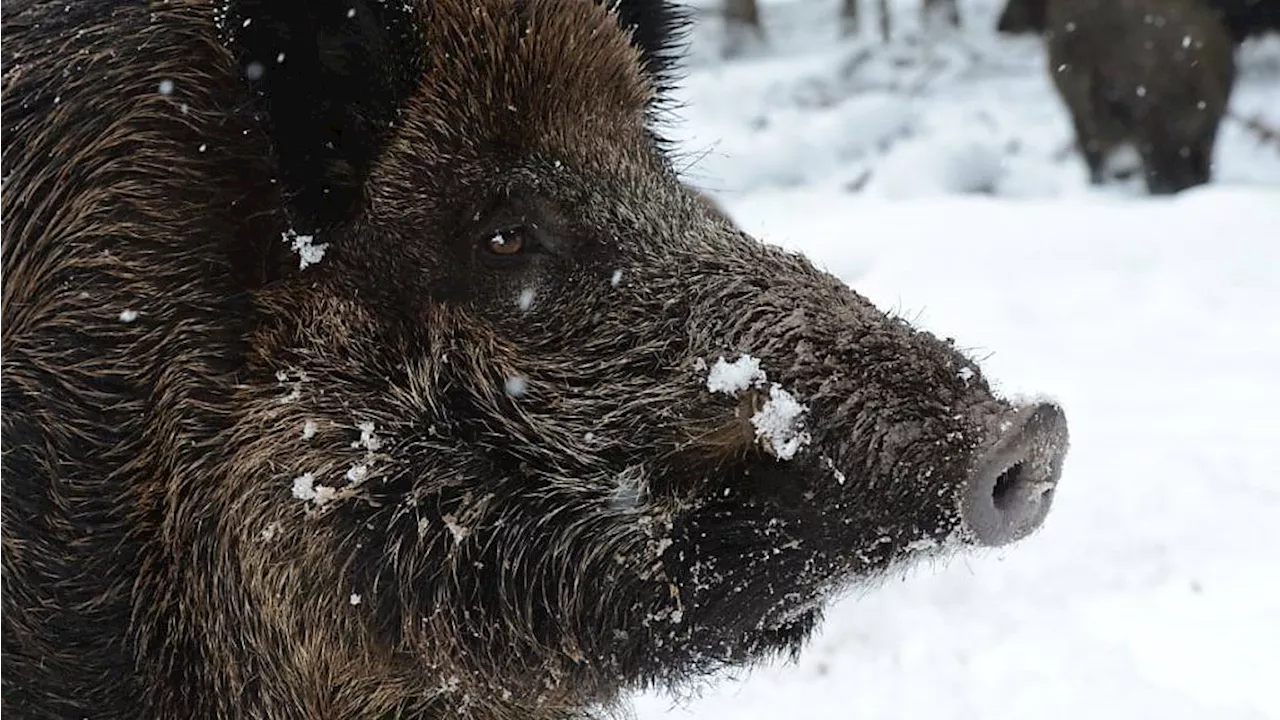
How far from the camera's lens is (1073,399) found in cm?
733

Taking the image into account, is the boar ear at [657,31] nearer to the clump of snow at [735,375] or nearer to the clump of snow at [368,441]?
the clump of snow at [735,375]

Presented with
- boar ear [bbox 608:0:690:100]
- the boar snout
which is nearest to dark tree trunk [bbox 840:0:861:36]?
boar ear [bbox 608:0:690:100]

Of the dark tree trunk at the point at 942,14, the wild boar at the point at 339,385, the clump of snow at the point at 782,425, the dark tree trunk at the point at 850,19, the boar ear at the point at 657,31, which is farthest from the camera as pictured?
the dark tree trunk at the point at 850,19

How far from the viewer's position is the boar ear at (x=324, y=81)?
261 cm

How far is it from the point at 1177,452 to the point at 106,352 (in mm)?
5047

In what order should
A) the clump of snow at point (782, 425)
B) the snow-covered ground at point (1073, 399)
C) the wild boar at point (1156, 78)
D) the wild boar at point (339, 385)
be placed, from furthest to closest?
the wild boar at point (1156, 78) → the snow-covered ground at point (1073, 399) → the wild boar at point (339, 385) → the clump of snow at point (782, 425)

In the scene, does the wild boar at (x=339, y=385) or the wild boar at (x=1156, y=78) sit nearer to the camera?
the wild boar at (x=339, y=385)

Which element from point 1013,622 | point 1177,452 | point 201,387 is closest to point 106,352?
point 201,387

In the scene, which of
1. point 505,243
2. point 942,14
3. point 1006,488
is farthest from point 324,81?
point 942,14

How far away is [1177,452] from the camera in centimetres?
629

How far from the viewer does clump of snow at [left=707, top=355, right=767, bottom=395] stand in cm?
262

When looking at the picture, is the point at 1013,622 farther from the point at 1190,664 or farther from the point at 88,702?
the point at 88,702

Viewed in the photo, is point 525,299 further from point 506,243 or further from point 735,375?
point 735,375

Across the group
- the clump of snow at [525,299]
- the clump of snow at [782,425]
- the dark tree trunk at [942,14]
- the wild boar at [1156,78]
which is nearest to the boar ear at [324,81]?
the clump of snow at [525,299]
